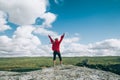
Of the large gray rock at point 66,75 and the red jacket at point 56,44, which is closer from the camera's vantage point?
the large gray rock at point 66,75

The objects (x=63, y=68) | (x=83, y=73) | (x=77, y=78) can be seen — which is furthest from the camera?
(x=63, y=68)

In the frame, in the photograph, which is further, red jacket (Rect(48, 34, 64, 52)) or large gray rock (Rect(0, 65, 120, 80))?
red jacket (Rect(48, 34, 64, 52))

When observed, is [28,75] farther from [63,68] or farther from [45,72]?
[63,68]

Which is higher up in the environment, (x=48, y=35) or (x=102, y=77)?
(x=48, y=35)

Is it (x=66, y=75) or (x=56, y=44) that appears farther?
(x=56, y=44)

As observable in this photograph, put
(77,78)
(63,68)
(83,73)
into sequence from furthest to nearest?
(63,68), (83,73), (77,78)

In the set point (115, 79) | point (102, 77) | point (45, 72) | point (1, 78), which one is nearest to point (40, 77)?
point (45, 72)

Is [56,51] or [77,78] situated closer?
[77,78]

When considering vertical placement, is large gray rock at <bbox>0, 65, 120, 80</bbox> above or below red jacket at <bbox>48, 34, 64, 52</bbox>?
below

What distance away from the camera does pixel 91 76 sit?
2531 cm

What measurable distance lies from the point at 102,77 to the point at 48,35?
9769 mm

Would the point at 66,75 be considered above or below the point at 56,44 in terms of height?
below

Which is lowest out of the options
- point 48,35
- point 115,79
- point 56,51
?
point 115,79

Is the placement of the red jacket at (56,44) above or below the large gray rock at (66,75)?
above
